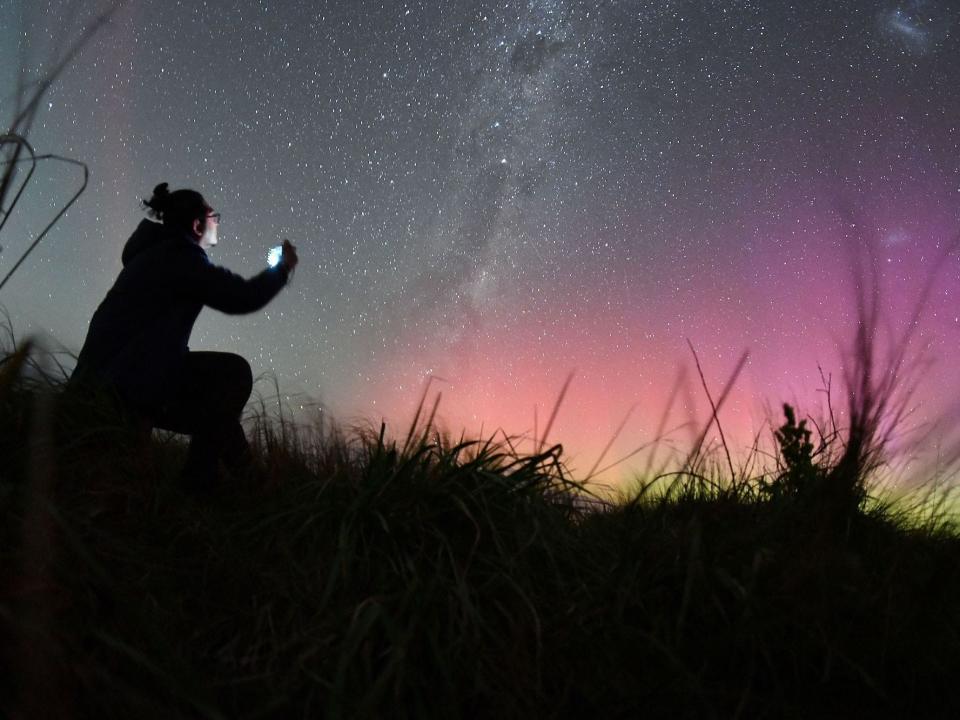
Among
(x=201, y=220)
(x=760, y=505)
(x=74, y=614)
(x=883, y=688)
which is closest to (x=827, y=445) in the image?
(x=760, y=505)

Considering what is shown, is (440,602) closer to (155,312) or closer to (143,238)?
(155,312)

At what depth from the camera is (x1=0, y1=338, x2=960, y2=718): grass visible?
1.51m

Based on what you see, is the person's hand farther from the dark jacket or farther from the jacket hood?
the jacket hood

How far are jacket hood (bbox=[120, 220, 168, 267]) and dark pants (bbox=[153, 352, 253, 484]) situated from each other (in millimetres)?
591

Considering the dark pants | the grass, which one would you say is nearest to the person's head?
the dark pants

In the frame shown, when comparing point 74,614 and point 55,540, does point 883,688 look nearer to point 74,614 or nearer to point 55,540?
point 74,614

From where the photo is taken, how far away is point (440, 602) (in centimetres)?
178

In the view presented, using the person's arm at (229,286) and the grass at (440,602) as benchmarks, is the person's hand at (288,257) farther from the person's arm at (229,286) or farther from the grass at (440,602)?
the grass at (440,602)

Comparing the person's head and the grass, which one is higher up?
the person's head

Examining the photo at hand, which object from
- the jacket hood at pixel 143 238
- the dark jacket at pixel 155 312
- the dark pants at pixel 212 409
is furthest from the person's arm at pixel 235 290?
the jacket hood at pixel 143 238

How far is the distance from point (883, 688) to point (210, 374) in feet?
8.90

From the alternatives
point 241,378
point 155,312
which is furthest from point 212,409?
point 155,312

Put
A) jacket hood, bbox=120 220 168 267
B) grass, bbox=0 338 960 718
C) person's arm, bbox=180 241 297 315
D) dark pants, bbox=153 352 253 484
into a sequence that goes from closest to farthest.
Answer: grass, bbox=0 338 960 718 < dark pants, bbox=153 352 253 484 < person's arm, bbox=180 241 297 315 < jacket hood, bbox=120 220 168 267

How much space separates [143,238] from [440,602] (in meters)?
2.51
